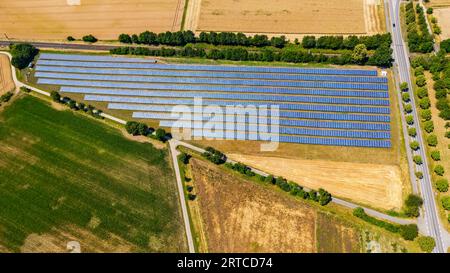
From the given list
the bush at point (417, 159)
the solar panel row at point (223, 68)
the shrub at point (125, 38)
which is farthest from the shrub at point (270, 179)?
the shrub at point (125, 38)

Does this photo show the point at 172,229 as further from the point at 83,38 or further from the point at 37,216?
the point at 83,38

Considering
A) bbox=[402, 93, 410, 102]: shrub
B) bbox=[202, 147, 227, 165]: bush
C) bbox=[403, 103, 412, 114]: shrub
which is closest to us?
bbox=[202, 147, 227, 165]: bush

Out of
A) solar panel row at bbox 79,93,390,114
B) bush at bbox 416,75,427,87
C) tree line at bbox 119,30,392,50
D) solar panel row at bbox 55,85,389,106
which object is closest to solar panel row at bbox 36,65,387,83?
solar panel row at bbox 55,85,389,106

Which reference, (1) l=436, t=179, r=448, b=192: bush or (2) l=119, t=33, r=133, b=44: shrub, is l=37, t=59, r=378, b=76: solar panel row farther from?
(1) l=436, t=179, r=448, b=192: bush

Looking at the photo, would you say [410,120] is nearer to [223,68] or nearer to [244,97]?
[244,97]

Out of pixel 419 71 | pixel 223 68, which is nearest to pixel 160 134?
pixel 223 68
